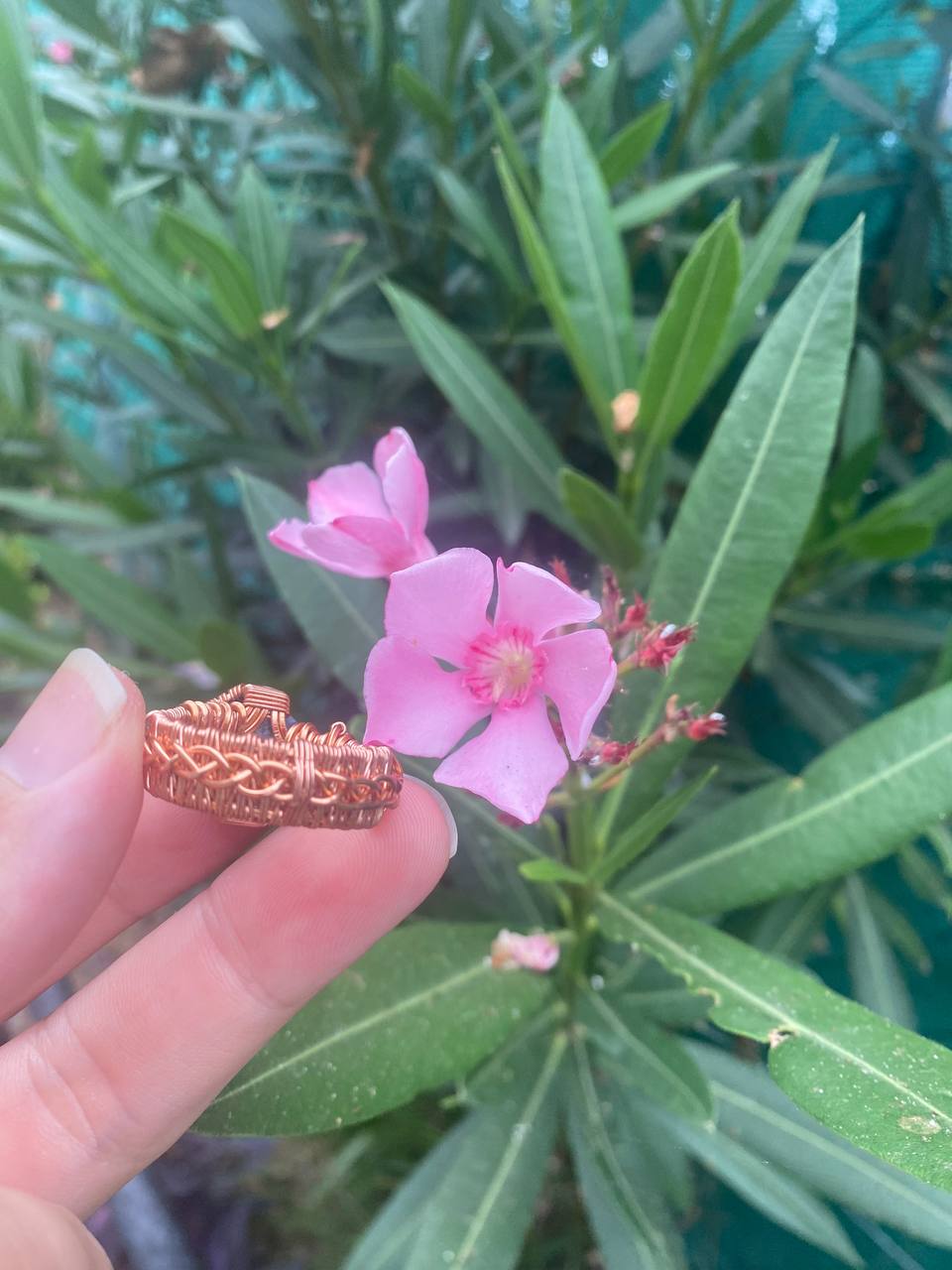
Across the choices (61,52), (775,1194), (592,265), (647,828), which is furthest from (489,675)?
(61,52)

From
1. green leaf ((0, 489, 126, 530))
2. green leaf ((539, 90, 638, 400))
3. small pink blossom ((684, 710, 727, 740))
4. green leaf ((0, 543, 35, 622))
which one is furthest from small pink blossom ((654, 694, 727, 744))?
green leaf ((0, 543, 35, 622))

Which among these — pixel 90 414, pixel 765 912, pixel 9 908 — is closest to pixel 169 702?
pixel 9 908

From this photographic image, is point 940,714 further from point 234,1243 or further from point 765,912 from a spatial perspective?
point 234,1243

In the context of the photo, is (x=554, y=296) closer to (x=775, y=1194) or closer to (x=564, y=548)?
(x=564, y=548)

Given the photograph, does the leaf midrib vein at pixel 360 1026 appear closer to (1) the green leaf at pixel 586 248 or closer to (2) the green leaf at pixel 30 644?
(1) the green leaf at pixel 586 248

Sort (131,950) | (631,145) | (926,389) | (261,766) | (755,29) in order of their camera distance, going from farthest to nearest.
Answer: (926,389) → (755,29) → (631,145) → (131,950) → (261,766)

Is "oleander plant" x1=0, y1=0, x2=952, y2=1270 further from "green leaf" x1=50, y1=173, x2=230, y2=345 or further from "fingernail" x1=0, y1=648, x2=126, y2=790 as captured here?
"fingernail" x1=0, y1=648, x2=126, y2=790

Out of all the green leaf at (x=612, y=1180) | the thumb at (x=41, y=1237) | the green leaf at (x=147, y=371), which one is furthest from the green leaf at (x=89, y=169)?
the green leaf at (x=612, y=1180)
